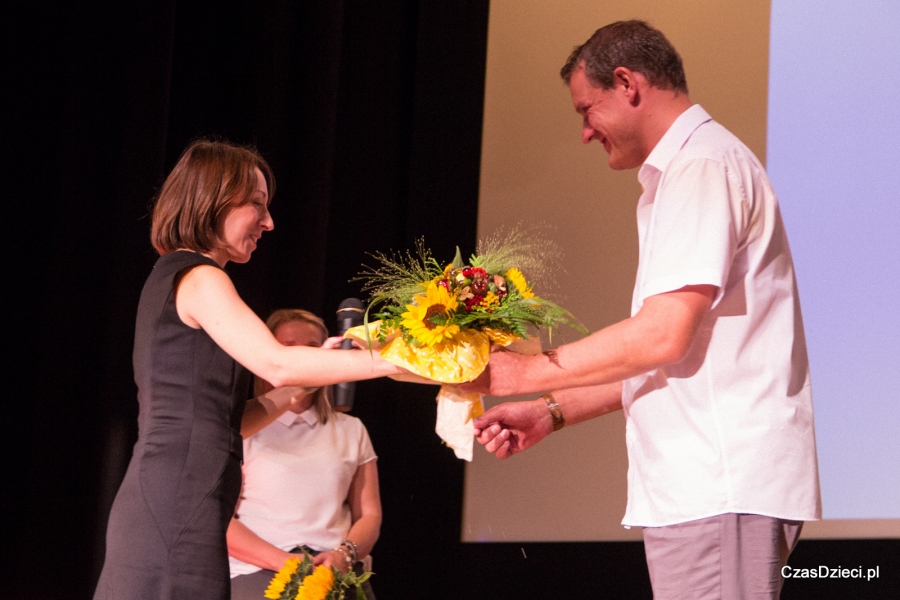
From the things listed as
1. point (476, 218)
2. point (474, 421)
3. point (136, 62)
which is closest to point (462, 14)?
point (476, 218)

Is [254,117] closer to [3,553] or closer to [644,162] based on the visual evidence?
[3,553]

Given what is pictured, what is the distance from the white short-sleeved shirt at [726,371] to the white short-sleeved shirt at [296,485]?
1582 mm

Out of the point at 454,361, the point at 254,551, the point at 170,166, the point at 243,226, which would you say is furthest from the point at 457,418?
the point at 170,166

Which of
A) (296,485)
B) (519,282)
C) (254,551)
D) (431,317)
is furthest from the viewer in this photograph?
(296,485)

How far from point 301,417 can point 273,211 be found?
3.83 feet

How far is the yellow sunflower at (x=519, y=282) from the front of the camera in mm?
1864

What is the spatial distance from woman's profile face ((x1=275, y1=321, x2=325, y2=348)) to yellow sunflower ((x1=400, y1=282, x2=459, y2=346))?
4.73 feet

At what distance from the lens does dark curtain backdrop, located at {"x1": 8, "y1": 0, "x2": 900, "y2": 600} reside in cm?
325

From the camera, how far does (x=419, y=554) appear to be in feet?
13.0

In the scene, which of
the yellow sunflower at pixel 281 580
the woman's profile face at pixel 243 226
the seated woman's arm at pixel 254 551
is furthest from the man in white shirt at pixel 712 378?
the seated woman's arm at pixel 254 551

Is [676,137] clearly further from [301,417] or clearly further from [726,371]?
[301,417]

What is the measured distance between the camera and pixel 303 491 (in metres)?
3.01

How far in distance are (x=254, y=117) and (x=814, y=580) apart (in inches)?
117

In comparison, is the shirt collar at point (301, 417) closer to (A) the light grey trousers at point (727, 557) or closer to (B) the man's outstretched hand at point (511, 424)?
(B) the man's outstretched hand at point (511, 424)
